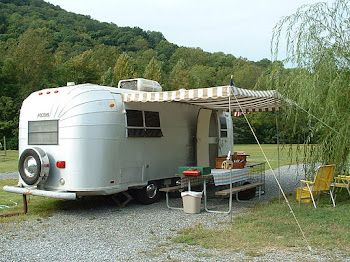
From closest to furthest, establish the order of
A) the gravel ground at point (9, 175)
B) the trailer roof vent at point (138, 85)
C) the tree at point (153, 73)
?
the trailer roof vent at point (138, 85) → the gravel ground at point (9, 175) → the tree at point (153, 73)

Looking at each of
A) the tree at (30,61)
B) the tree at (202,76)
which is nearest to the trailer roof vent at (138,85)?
the tree at (30,61)

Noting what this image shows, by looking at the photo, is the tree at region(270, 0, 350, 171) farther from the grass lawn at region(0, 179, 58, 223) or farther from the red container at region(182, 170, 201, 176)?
the grass lawn at region(0, 179, 58, 223)

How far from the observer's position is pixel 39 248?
19.8 feet

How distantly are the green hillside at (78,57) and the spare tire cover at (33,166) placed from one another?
24867 millimetres

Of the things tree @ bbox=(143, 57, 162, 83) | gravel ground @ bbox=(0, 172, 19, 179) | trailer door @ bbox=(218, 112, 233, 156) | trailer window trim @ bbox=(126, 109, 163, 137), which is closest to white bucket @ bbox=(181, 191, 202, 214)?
trailer window trim @ bbox=(126, 109, 163, 137)

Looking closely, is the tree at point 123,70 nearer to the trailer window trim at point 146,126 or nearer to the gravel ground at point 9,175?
the gravel ground at point 9,175

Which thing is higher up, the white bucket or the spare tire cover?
the spare tire cover

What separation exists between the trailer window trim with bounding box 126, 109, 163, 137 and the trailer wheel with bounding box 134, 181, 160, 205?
1062mm

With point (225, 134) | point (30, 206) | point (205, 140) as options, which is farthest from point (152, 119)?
point (225, 134)

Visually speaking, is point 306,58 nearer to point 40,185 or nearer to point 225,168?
point 225,168

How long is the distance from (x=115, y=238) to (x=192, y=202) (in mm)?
2195

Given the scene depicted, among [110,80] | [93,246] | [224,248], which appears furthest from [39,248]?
[110,80]

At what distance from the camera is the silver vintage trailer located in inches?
321

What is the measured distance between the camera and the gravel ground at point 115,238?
5453 millimetres
